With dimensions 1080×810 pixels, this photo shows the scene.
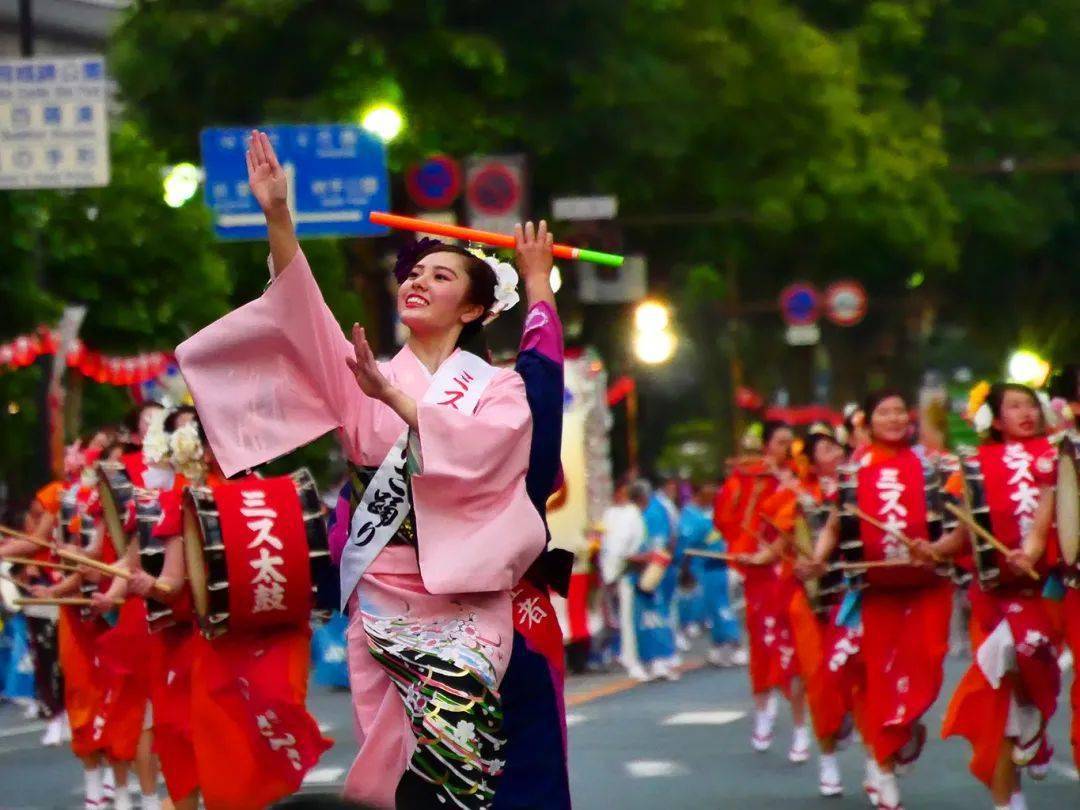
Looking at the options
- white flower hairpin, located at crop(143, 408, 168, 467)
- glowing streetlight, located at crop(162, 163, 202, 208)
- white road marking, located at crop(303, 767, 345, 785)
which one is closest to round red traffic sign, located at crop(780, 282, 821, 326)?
glowing streetlight, located at crop(162, 163, 202, 208)

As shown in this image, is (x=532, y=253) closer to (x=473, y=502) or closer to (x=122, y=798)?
(x=473, y=502)

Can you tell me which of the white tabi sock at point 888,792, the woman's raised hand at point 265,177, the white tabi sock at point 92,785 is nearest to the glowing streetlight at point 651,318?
the white tabi sock at point 92,785

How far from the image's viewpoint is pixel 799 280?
1652 inches

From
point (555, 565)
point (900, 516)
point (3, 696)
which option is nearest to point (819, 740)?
point (900, 516)

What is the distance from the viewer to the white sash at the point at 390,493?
21.9 feet

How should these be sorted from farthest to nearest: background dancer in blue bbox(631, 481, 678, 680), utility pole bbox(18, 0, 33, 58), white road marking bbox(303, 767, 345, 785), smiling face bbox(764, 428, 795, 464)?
background dancer in blue bbox(631, 481, 678, 680), utility pole bbox(18, 0, 33, 58), smiling face bbox(764, 428, 795, 464), white road marking bbox(303, 767, 345, 785)

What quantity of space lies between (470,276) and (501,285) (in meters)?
0.10

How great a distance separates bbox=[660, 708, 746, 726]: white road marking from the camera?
17.6 m

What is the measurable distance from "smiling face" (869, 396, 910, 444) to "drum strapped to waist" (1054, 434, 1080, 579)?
5.37 ft

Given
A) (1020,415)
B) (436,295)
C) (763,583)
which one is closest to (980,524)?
(1020,415)

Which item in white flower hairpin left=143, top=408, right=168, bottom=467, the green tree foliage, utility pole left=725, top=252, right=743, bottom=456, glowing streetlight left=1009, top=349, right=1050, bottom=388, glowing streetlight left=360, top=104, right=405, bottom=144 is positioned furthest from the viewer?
utility pole left=725, top=252, right=743, bottom=456

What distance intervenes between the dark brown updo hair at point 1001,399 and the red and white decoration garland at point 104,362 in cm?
1532

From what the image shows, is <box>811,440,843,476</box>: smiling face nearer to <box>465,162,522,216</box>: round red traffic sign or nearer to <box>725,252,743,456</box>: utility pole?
<box>465,162,522,216</box>: round red traffic sign

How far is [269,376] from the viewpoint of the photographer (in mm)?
6742
